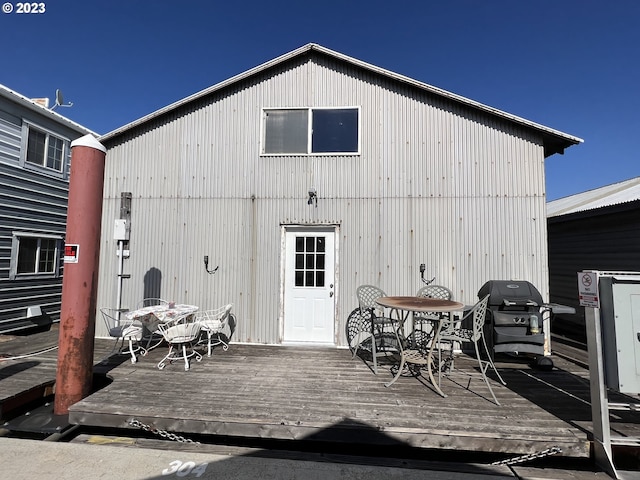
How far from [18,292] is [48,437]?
5.77 metres

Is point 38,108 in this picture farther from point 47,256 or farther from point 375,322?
point 375,322

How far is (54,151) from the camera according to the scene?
25.1ft

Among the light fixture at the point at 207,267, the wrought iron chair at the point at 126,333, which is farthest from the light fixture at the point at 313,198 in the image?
the wrought iron chair at the point at 126,333

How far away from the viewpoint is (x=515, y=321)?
411 centimetres

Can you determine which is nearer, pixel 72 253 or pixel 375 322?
pixel 72 253

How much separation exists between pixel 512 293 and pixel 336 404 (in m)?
2.94

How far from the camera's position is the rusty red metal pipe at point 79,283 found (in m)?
3.11

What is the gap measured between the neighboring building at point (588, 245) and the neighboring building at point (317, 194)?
2.33 metres

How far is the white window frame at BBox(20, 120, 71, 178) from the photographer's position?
6.82 meters

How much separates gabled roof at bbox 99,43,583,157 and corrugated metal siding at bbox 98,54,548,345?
131 mm

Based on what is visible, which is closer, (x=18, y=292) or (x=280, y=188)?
(x=280, y=188)

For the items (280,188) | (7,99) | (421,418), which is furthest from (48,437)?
(7,99)

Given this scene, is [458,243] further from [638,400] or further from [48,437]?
[48,437]

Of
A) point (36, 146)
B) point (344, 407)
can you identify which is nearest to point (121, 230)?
point (36, 146)
